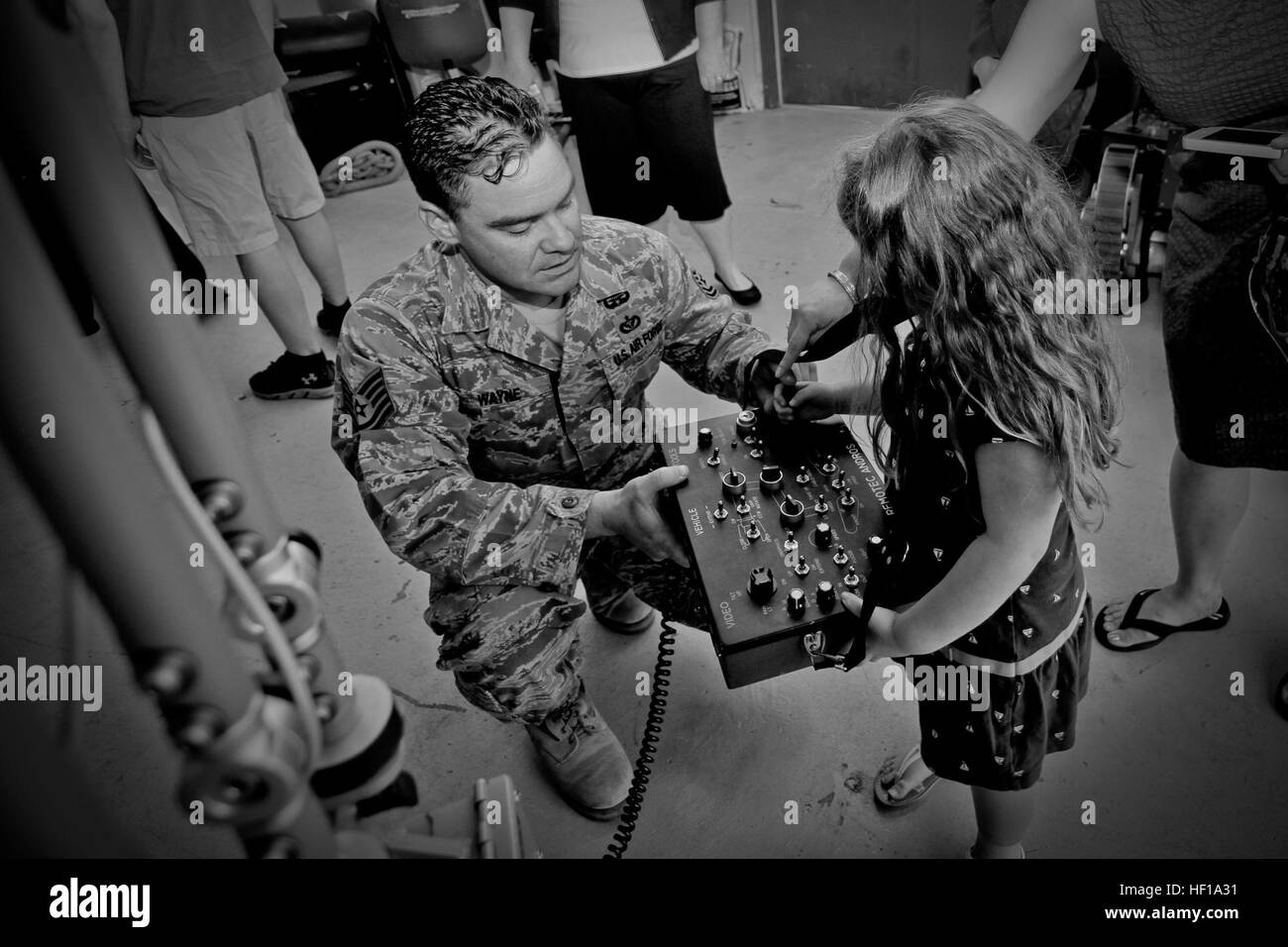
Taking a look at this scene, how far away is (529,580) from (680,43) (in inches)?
75.4

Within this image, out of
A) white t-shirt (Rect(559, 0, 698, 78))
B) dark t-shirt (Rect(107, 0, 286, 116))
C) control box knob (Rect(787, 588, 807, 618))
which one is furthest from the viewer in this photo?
white t-shirt (Rect(559, 0, 698, 78))

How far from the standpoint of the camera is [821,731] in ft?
5.58

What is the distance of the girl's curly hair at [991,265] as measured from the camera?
0.97 metres

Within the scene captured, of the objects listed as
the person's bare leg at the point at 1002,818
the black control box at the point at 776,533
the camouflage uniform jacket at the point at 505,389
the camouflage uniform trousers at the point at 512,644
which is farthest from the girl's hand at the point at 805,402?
the person's bare leg at the point at 1002,818

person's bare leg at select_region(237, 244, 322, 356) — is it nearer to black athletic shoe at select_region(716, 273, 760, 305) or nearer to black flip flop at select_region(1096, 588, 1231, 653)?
black athletic shoe at select_region(716, 273, 760, 305)

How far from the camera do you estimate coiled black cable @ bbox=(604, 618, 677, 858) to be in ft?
5.01

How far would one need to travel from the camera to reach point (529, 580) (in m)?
1.36

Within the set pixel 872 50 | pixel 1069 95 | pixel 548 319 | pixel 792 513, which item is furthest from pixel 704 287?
pixel 872 50

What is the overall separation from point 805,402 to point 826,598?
41cm

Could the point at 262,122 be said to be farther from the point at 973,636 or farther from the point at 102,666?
the point at 973,636

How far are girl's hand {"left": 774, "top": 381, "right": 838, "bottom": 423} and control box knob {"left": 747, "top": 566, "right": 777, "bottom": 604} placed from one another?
14.8 inches

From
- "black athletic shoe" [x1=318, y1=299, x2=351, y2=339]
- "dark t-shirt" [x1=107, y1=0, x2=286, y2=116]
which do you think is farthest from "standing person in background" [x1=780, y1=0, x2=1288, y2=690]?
"black athletic shoe" [x1=318, y1=299, x2=351, y2=339]

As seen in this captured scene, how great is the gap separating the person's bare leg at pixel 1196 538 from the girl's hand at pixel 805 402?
732 millimetres

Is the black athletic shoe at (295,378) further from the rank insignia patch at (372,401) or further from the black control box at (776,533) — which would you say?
the black control box at (776,533)
